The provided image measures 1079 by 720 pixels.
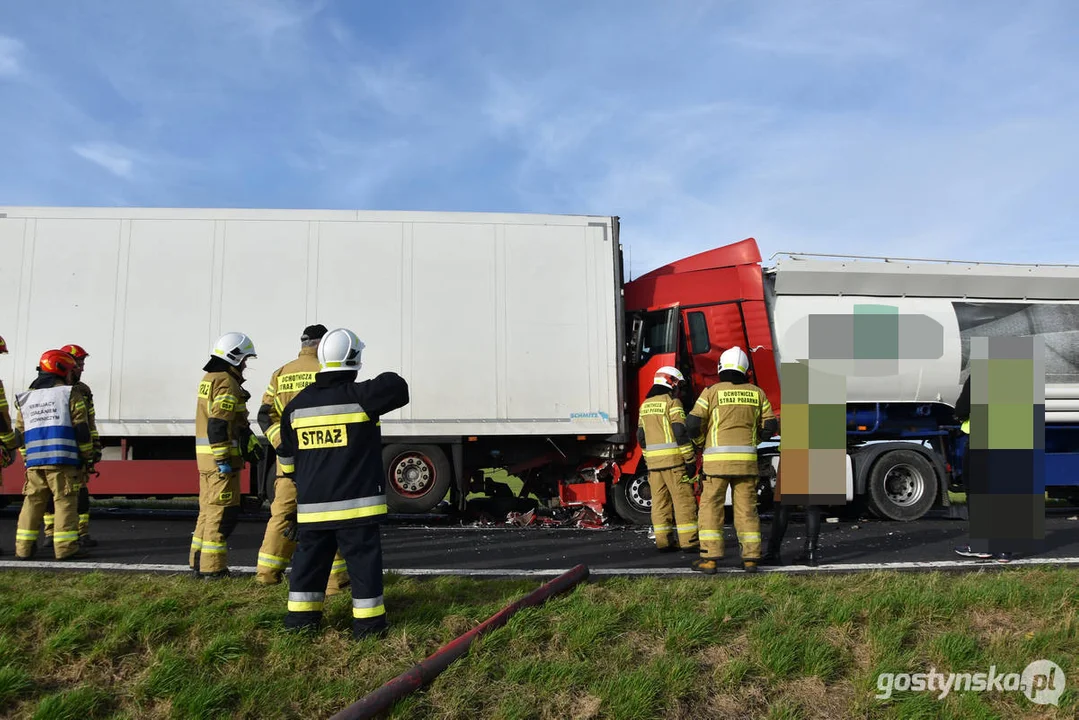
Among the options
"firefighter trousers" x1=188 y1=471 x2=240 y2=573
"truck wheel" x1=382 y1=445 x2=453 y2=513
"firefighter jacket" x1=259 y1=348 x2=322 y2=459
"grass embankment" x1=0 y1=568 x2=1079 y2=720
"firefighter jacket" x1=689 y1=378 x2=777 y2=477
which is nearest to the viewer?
"grass embankment" x1=0 y1=568 x2=1079 y2=720

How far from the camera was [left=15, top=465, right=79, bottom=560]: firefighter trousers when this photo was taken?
6.30 meters

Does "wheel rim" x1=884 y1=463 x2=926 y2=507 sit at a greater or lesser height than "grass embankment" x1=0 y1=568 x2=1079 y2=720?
greater

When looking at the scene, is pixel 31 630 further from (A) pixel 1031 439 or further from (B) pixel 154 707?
(A) pixel 1031 439

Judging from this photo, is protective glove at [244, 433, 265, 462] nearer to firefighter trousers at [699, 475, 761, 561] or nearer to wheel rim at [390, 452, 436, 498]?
firefighter trousers at [699, 475, 761, 561]

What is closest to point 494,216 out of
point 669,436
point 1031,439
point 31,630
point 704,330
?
point 704,330

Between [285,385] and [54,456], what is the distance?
243 cm

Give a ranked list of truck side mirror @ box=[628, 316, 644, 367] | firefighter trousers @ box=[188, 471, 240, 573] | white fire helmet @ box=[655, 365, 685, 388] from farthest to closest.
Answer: truck side mirror @ box=[628, 316, 644, 367]
white fire helmet @ box=[655, 365, 685, 388]
firefighter trousers @ box=[188, 471, 240, 573]

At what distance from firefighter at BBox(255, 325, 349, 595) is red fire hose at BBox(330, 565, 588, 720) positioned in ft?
4.09

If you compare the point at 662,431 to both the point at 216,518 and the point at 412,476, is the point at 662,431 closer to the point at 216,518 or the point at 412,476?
the point at 412,476

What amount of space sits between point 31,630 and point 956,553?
6.98 meters

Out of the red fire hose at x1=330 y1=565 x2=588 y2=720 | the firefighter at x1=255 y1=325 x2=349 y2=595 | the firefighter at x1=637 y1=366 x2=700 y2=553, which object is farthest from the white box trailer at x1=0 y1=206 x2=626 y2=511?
the red fire hose at x1=330 y1=565 x2=588 y2=720

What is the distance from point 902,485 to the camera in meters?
9.88

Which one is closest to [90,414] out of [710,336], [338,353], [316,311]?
[316,311]

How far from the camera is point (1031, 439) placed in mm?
6352
